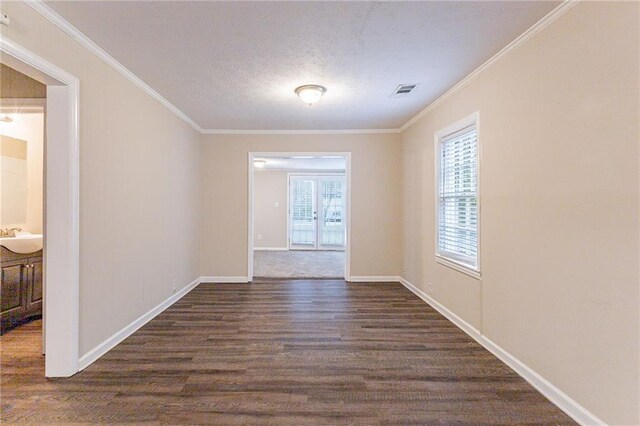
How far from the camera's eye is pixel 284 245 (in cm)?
905

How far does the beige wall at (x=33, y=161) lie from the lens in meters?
3.54

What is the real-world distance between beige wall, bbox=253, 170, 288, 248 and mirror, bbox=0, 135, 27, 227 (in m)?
5.75

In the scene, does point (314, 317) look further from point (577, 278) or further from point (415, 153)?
point (415, 153)

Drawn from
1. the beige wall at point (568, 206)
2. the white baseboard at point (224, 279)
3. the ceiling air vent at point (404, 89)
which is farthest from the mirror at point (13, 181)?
the beige wall at point (568, 206)

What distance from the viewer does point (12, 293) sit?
2936 mm

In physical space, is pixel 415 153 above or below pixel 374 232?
above

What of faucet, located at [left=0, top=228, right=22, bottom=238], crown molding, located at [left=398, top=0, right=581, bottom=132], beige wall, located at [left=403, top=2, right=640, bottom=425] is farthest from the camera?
faucet, located at [left=0, top=228, right=22, bottom=238]

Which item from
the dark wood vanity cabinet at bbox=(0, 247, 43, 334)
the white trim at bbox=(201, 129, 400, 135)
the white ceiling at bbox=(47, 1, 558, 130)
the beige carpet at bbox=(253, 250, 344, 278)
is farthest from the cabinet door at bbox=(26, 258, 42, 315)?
the beige carpet at bbox=(253, 250, 344, 278)

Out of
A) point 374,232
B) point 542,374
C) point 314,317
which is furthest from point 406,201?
point 542,374

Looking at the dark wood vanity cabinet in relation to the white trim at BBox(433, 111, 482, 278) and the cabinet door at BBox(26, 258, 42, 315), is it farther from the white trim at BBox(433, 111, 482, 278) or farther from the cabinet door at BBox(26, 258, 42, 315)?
the white trim at BBox(433, 111, 482, 278)

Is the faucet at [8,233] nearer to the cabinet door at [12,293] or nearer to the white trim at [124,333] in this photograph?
the cabinet door at [12,293]

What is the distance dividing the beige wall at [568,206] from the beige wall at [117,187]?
3369mm

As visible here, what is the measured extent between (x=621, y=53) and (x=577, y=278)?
1257 millimetres

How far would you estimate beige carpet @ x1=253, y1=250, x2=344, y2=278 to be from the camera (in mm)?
5680
